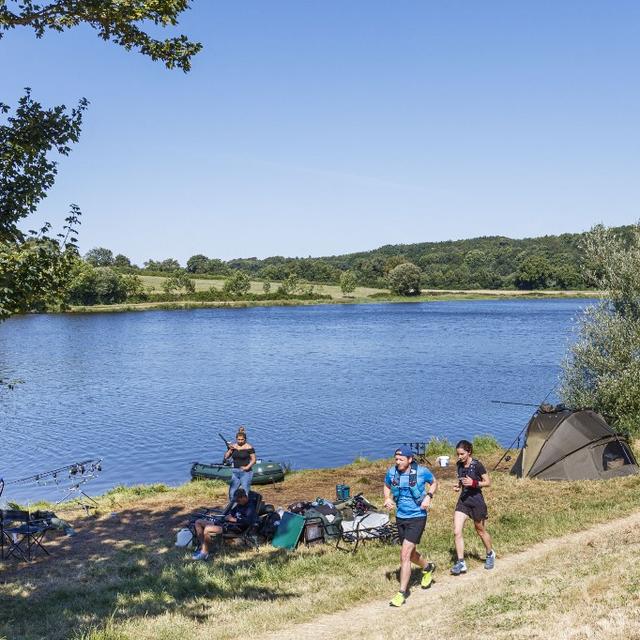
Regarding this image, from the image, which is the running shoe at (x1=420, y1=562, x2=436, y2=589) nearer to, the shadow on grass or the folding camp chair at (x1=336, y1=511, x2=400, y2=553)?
the shadow on grass

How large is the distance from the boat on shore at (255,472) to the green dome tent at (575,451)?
7882 millimetres

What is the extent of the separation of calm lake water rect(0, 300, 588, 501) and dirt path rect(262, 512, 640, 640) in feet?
56.5

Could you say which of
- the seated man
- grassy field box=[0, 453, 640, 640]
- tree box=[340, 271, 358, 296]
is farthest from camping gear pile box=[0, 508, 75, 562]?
tree box=[340, 271, 358, 296]

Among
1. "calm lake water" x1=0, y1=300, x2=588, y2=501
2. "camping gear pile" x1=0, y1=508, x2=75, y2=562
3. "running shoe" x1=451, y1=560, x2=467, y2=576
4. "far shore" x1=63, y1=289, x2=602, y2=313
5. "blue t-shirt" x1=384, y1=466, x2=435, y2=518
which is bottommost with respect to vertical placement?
"calm lake water" x1=0, y1=300, x2=588, y2=501

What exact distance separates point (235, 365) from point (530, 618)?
2086 inches

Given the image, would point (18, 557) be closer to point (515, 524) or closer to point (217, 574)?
point (217, 574)

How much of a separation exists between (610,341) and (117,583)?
1874 centimetres

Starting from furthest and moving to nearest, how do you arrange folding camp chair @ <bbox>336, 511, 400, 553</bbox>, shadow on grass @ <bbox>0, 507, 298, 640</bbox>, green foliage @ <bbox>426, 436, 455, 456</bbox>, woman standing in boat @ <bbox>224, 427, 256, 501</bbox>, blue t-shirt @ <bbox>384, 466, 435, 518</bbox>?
1. green foliage @ <bbox>426, 436, 455, 456</bbox>
2. woman standing in boat @ <bbox>224, 427, 256, 501</bbox>
3. folding camp chair @ <bbox>336, 511, 400, 553</bbox>
4. blue t-shirt @ <bbox>384, 466, 435, 518</bbox>
5. shadow on grass @ <bbox>0, 507, 298, 640</bbox>

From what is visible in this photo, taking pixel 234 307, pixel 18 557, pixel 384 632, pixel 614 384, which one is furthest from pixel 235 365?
pixel 234 307

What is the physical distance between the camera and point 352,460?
2905 centimetres

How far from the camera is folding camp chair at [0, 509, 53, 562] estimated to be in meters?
13.4

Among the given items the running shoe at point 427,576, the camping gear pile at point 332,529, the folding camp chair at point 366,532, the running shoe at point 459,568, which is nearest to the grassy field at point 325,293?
the camping gear pile at point 332,529

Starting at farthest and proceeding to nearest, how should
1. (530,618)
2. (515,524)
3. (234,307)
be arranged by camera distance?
(234,307) < (515,524) < (530,618)

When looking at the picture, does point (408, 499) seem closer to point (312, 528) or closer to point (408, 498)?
point (408, 498)
